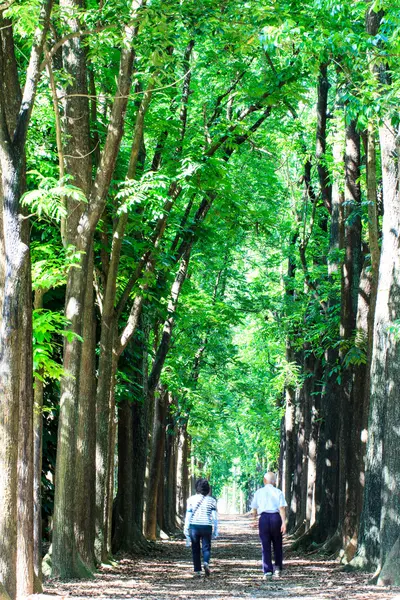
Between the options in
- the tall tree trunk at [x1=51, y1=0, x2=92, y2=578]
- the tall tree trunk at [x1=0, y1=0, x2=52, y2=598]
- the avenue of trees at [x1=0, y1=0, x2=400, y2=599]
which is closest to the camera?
the tall tree trunk at [x1=0, y1=0, x2=52, y2=598]

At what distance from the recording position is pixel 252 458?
253 feet

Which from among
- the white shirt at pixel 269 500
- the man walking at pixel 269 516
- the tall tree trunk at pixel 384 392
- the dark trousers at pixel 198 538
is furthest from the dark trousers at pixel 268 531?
the tall tree trunk at pixel 384 392

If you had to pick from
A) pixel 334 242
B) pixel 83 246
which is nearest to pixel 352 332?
pixel 334 242

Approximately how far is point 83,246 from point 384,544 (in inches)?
245

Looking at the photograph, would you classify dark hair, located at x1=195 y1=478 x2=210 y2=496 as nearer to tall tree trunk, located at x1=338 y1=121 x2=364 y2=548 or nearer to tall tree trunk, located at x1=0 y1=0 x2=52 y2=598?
tall tree trunk, located at x1=338 y1=121 x2=364 y2=548

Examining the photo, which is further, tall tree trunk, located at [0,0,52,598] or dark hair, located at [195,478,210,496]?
dark hair, located at [195,478,210,496]

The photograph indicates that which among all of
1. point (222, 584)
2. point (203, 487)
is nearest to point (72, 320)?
point (203, 487)

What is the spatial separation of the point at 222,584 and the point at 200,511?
1.39 meters

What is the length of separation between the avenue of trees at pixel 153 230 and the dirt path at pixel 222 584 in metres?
0.61

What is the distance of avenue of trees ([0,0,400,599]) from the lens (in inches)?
413

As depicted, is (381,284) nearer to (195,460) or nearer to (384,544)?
(384,544)

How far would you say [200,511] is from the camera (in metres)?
15.5

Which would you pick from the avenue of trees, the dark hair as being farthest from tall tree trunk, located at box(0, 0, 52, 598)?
the dark hair

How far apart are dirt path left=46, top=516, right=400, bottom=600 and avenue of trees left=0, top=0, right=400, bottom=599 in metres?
0.61
